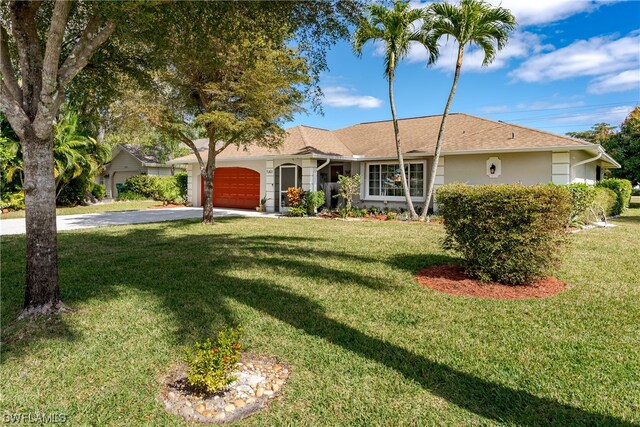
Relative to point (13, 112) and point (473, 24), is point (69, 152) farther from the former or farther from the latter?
point (473, 24)

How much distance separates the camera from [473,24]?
13062 millimetres

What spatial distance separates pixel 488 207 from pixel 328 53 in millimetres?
3867

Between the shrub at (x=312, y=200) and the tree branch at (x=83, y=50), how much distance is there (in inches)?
527

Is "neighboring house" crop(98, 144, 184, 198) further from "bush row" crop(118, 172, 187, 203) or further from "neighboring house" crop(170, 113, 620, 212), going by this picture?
"neighboring house" crop(170, 113, 620, 212)

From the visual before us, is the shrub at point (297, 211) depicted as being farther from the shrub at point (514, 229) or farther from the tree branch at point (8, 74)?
the tree branch at point (8, 74)

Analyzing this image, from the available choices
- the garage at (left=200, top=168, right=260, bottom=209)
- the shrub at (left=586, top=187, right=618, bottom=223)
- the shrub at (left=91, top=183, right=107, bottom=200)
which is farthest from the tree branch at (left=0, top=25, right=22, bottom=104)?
the shrub at (left=91, top=183, right=107, bottom=200)

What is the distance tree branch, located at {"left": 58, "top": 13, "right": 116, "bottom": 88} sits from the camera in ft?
15.4

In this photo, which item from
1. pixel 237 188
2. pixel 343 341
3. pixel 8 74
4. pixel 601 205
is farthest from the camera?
pixel 237 188

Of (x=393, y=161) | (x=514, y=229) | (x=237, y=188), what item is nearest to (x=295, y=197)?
(x=393, y=161)

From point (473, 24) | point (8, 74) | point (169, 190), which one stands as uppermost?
point (473, 24)

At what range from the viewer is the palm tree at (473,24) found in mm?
12969

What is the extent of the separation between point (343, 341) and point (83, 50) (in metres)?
4.76

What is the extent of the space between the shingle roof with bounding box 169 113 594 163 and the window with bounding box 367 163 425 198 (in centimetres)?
77

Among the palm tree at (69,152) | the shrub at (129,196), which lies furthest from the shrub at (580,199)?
the shrub at (129,196)
